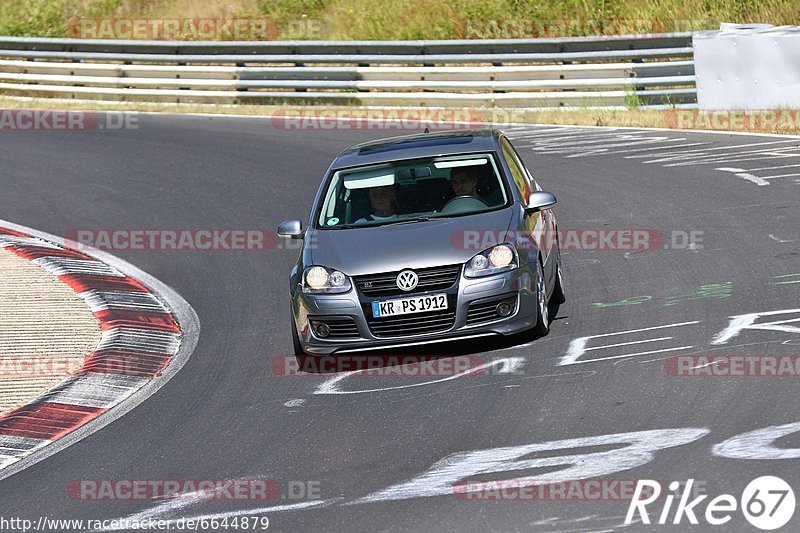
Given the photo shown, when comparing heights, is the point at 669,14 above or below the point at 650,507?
above

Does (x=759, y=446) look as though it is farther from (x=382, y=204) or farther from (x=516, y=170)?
(x=516, y=170)

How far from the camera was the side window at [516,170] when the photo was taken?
10.8m

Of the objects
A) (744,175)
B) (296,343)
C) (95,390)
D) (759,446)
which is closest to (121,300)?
(95,390)

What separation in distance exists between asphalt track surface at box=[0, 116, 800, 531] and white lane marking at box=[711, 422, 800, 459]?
30 mm

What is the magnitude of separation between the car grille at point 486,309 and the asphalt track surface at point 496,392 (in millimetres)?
316

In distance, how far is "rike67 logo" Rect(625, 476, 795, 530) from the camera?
5.94 m

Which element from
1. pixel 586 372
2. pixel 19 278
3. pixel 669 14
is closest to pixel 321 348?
pixel 586 372

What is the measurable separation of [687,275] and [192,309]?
15.3ft

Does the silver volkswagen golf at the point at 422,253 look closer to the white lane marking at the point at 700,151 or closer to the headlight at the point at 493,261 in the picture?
the headlight at the point at 493,261

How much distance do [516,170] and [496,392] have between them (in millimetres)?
3007

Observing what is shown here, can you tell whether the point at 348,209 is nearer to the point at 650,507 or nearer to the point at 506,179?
the point at 506,179

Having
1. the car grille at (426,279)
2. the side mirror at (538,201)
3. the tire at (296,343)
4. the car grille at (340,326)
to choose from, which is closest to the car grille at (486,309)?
the car grille at (426,279)

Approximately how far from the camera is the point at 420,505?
660cm

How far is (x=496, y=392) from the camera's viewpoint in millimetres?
8641
